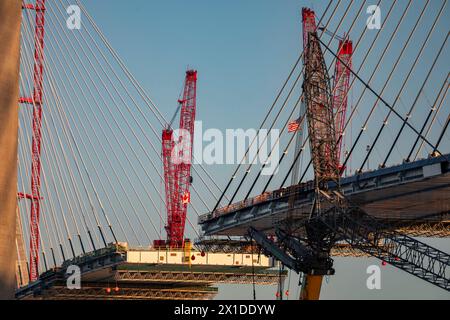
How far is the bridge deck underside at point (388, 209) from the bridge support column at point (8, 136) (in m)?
36.3

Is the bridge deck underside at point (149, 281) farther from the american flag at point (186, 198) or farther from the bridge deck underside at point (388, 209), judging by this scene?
the american flag at point (186, 198)

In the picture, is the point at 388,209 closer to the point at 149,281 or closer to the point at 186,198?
the point at 149,281

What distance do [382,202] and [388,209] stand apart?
5.36m

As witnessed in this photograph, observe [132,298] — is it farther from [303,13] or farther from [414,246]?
[414,246]

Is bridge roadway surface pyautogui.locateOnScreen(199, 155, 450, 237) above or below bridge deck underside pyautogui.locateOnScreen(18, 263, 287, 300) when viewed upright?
above

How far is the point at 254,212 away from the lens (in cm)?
9338

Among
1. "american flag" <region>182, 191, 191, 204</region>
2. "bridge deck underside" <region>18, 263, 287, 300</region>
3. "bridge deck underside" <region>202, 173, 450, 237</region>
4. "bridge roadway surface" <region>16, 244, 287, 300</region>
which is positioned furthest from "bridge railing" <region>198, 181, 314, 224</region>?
"american flag" <region>182, 191, 191, 204</region>

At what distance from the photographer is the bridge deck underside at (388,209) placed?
256 feet

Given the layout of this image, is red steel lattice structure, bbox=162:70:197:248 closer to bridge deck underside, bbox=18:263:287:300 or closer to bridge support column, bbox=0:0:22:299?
bridge deck underside, bbox=18:263:287:300

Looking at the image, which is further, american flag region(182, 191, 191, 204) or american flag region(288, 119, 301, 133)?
american flag region(182, 191, 191, 204)

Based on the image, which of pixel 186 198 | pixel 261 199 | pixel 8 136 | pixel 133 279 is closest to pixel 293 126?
pixel 261 199

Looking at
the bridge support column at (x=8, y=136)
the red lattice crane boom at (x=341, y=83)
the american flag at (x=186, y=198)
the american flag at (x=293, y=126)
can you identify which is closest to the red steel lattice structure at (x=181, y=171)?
the american flag at (x=186, y=198)

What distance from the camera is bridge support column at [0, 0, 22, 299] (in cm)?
4628

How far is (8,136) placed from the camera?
46.8 meters
